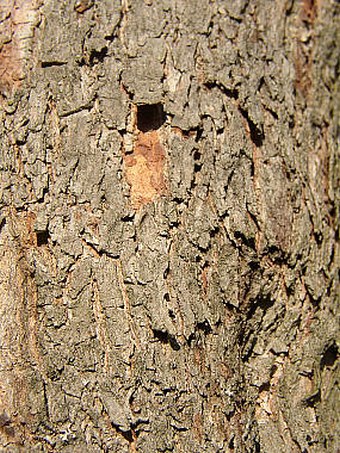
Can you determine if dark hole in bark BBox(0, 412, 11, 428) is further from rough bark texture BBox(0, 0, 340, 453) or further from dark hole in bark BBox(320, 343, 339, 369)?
dark hole in bark BBox(320, 343, 339, 369)

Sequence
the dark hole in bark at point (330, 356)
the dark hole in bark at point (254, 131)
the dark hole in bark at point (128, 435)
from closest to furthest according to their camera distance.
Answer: the dark hole in bark at point (128, 435) < the dark hole in bark at point (254, 131) < the dark hole in bark at point (330, 356)

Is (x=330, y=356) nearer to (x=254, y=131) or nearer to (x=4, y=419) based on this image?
(x=254, y=131)

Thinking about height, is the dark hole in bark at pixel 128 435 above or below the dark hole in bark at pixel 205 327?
below

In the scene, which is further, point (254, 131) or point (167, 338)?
point (254, 131)

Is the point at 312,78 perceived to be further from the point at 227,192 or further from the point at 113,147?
the point at 113,147

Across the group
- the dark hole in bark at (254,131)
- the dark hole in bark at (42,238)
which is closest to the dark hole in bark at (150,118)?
the dark hole in bark at (254,131)

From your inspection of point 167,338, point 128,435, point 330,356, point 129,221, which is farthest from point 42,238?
point 330,356

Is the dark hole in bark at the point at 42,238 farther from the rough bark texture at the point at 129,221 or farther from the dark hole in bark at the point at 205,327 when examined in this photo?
the dark hole in bark at the point at 205,327

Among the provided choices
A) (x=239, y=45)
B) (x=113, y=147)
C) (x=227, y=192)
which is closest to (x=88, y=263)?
(x=113, y=147)
